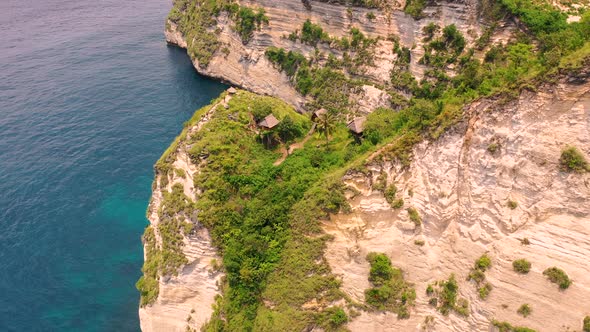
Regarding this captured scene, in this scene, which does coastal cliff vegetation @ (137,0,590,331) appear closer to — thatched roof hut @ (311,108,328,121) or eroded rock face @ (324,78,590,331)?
eroded rock face @ (324,78,590,331)

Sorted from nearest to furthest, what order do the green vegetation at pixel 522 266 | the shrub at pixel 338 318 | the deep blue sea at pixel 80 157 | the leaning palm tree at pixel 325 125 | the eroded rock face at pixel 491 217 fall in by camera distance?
1. the eroded rock face at pixel 491 217
2. the green vegetation at pixel 522 266
3. the shrub at pixel 338 318
4. the deep blue sea at pixel 80 157
5. the leaning palm tree at pixel 325 125

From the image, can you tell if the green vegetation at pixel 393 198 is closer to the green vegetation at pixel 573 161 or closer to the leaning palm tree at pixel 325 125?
the green vegetation at pixel 573 161

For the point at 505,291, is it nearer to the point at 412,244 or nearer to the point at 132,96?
the point at 412,244

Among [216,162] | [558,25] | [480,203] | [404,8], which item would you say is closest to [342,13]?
[404,8]

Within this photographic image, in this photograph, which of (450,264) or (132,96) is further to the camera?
(132,96)

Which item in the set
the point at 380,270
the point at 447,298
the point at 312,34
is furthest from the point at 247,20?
the point at 447,298

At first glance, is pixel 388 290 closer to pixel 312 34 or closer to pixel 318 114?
pixel 318 114

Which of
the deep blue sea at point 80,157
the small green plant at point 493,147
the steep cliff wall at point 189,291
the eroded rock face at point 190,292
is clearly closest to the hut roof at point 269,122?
the steep cliff wall at point 189,291
